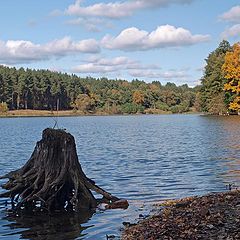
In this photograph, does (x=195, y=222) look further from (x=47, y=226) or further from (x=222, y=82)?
(x=222, y=82)

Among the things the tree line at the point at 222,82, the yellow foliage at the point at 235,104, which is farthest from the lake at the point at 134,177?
the yellow foliage at the point at 235,104

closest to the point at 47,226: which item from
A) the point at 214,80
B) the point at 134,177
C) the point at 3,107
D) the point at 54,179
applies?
the point at 54,179

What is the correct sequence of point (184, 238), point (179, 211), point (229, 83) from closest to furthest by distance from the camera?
point (184, 238) → point (179, 211) → point (229, 83)

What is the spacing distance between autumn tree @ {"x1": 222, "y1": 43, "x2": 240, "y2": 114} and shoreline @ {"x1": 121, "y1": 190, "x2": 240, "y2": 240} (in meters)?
98.5

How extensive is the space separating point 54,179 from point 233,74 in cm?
9977

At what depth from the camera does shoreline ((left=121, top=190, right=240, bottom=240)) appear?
39.7ft

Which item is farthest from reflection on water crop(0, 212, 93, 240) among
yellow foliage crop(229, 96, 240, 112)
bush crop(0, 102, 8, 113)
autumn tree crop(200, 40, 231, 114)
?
bush crop(0, 102, 8, 113)

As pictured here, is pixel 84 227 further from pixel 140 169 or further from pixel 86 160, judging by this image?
pixel 86 160

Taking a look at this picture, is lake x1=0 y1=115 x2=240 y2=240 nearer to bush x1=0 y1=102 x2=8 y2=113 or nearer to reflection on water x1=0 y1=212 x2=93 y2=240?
reflection on water x1=0 y1=212 x2=93 y2=240

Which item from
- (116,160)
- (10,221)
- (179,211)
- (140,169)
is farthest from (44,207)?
(116,160)

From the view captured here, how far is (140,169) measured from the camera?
102 feet

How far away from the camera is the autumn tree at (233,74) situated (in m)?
112

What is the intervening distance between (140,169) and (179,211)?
15311 millimetres

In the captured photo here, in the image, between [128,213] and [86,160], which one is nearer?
[128,213]
